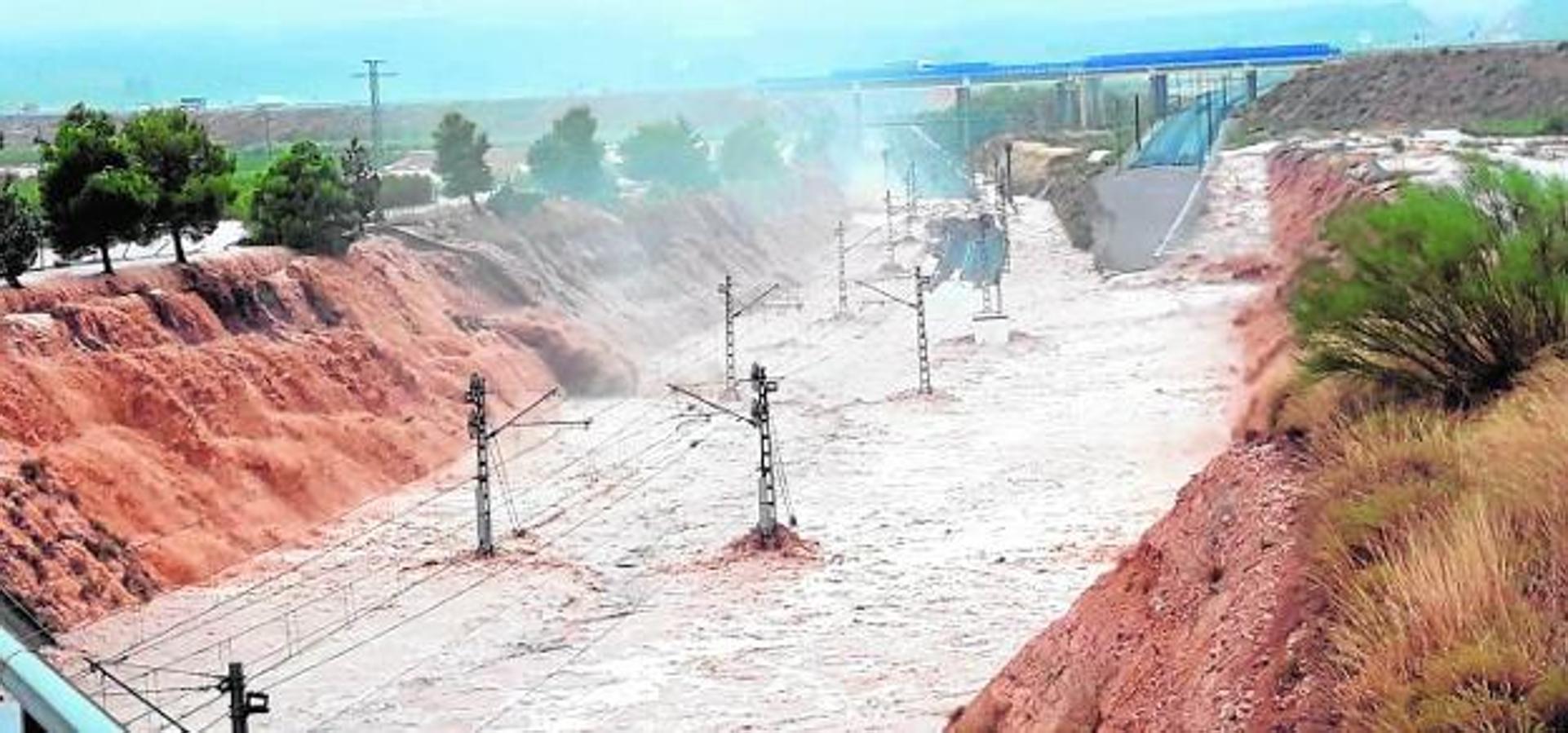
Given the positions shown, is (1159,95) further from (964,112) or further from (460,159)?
(460,159)

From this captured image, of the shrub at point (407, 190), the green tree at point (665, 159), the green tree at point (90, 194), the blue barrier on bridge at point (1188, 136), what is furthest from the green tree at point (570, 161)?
the green tree at point (90, 194)

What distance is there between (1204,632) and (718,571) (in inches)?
961

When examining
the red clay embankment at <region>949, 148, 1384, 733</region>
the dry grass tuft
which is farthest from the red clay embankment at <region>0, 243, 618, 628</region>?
the dry grass tuft

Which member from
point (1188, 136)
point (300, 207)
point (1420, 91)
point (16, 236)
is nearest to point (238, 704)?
point (16, 236)

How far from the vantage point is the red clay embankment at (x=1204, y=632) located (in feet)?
48.3

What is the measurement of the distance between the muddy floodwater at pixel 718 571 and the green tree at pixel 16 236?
11.0m

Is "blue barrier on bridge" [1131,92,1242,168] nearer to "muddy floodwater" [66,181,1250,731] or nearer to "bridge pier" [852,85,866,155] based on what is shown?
"bridge pier" [852,85,866,155]

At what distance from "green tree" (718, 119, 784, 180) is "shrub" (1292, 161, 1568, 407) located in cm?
11058

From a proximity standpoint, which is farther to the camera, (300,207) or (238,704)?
(300,207)

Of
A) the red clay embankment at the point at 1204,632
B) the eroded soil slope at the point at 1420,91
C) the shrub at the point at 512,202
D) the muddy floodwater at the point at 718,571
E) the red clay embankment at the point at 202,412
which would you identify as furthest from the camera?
the eroded soil slope at the point at 1420,91

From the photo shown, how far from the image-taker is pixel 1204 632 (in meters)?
17.6

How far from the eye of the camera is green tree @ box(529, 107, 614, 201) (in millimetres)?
104312

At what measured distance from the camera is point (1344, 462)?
18172mm

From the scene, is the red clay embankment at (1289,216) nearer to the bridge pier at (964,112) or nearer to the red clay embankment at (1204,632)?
the red clay embankment at (1204,632)
